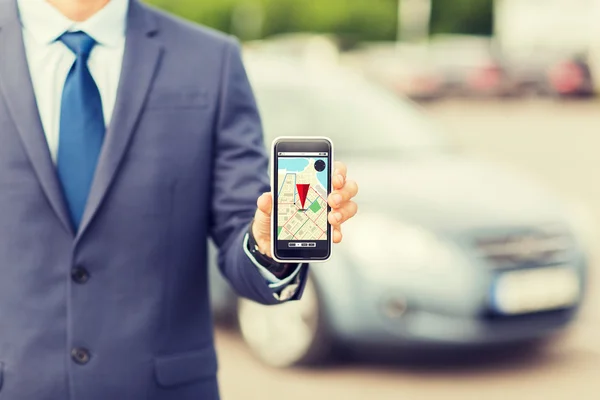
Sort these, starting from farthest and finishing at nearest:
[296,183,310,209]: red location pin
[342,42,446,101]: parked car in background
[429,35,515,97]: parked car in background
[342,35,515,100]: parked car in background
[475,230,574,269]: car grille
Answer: [429,35,515,97]: parked car in background < [342,35,515,100]: parked car in background < [342,42,446,101]: parked car in background < [475,230,574,269]: car grille < [296,183,310,209]: red location pin

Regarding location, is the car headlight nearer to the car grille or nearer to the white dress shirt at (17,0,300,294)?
the car grille

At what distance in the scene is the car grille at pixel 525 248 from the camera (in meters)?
5.42

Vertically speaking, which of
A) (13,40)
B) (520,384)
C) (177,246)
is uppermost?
(13,40)

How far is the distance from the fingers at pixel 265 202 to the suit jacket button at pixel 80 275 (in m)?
0.40

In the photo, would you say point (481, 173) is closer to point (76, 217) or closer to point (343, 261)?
point (343, 261)

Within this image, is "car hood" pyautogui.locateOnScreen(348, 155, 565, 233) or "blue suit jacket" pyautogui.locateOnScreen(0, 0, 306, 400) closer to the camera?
"blue suit jacket" pyautogui.locateOnScreen(0, 0, 306, 400)

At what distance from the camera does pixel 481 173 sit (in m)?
6.16

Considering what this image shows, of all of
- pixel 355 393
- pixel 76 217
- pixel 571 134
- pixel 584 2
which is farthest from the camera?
pixel 584 2

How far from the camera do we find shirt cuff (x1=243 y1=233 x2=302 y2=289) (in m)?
2.17

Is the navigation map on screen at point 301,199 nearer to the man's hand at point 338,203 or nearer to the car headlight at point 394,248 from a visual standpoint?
the man's hand at point 338,203

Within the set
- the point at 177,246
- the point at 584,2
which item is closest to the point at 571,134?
the point at 177,246

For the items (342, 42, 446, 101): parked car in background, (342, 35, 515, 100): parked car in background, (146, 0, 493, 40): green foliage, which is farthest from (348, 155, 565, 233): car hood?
(146, 0, 493, 40): green foliage

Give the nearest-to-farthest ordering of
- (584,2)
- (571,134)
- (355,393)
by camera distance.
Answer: (355,393) → (571,134) → (584,2)

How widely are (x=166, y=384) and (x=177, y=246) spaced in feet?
0.92
